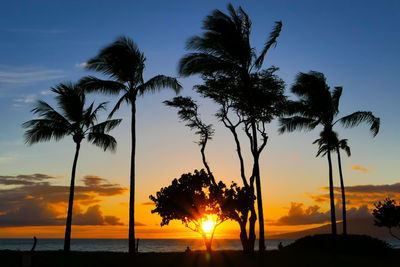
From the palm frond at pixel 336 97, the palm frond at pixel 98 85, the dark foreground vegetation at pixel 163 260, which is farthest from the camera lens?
the palm frond at pixel 336 97

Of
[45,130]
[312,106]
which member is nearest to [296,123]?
[312,106]

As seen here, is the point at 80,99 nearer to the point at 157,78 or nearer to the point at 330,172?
the point at 157,78

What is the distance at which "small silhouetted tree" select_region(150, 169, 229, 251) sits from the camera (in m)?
28.0

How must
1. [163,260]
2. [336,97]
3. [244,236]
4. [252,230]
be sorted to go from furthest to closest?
[336,97] < [244,236] < [252,230] < [163,260]

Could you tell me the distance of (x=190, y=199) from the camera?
28.2 m

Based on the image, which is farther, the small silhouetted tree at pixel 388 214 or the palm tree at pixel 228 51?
the small silhouetted tree at pixel 388 214

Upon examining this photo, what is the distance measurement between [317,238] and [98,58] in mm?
23105

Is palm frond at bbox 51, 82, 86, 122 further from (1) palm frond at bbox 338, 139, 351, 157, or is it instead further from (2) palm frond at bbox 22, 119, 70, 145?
(1) palm frond at bbox 338, 139, 351, 157

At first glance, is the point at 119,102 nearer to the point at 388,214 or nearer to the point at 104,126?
the point at 104,126

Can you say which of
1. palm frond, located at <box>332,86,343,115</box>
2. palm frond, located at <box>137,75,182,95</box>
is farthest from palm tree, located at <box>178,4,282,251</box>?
palm frond, located at <box>332,86,343,115</box>

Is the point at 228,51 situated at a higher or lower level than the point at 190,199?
higher

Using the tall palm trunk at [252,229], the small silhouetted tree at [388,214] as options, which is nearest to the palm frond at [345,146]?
the small silhouetted tree at [388,214]

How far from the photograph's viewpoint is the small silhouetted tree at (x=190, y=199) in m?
28.0

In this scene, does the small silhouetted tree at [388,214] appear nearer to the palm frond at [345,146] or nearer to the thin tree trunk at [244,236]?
the palm frond at [345,146]
